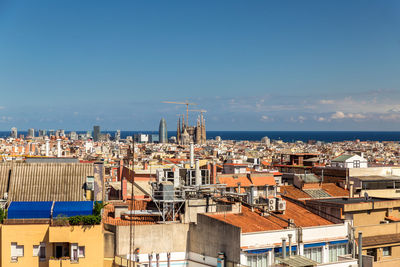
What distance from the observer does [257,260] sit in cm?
1889

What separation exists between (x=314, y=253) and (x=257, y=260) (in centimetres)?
291

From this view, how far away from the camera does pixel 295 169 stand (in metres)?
43.3

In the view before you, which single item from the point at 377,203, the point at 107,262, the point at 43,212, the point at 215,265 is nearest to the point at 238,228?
the point at 215,265

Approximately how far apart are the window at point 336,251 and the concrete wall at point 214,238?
4714 millimetres

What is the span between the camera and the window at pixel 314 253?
20406 millimetres

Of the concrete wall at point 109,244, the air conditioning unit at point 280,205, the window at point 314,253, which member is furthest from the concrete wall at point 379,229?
the concrete wall at point 109,244

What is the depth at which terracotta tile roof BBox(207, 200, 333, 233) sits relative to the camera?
→ 64.7 ft

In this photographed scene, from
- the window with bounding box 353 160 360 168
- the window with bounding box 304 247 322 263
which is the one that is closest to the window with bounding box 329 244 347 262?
the window with bounding box 304 247 322 263

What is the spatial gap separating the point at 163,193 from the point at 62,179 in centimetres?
440

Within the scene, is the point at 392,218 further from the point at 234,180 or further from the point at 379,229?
the point at 234,180

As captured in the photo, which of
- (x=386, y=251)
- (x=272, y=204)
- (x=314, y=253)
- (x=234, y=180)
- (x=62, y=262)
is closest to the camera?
(x=62, y=262)

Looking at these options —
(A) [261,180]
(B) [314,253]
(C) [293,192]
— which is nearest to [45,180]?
(B) [314,253]

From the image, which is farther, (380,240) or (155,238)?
(380,240)

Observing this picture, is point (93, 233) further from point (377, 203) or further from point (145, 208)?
point (377, 203)
